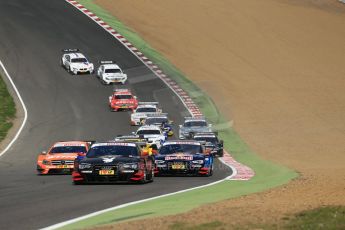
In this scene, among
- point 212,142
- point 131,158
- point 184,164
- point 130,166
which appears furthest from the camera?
point 212,142

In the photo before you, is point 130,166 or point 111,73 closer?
point 130,166

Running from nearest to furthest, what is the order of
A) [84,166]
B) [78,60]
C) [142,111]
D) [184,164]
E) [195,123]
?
1. [84,166]
2. [184,164]
3. [195,123]
4. [142,111]
5. [78,60]

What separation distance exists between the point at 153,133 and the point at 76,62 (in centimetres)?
2122

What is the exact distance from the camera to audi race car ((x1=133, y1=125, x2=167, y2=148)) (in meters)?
44.9

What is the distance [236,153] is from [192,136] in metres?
4.71

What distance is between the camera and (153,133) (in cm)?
4616

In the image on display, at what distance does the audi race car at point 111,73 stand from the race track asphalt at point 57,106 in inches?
28.7

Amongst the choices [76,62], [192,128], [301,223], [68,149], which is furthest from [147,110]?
[301,223]

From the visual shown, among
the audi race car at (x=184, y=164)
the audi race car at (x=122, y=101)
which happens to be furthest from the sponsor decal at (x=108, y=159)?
the audi race car at (x=122, y=101)

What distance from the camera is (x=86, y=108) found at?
191 feet

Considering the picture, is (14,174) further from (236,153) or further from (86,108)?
(86,108)

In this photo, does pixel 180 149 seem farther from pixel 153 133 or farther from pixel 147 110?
pixel 147 110

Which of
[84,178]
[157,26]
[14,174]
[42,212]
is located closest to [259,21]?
[157,26]

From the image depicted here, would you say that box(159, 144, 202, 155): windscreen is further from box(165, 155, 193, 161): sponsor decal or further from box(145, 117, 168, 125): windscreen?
box(145, 117, 168, 125): windscreen
